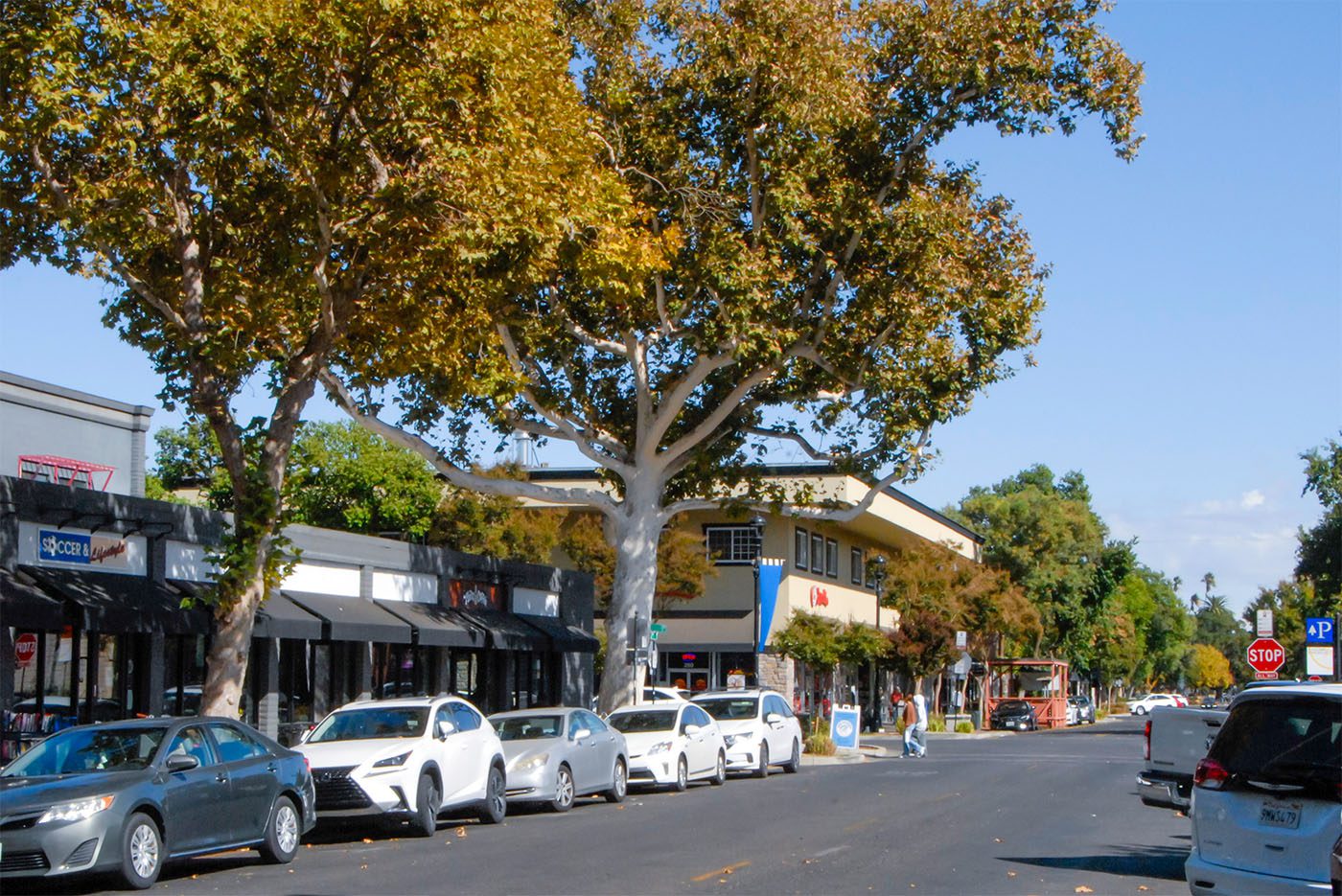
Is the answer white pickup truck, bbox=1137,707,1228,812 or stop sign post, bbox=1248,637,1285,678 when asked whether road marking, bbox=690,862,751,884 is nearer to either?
white pickup truck, bbox=1137,707,1228,812

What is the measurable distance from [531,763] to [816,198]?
44.9 feet

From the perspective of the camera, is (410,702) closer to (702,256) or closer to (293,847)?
(293,847)

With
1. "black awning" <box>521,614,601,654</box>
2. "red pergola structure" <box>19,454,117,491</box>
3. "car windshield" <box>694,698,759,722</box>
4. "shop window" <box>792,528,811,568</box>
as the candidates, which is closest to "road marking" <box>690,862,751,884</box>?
"car windshield" <box>694,698,759,722</box>

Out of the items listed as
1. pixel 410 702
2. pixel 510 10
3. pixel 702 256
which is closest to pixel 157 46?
pixel 510 10

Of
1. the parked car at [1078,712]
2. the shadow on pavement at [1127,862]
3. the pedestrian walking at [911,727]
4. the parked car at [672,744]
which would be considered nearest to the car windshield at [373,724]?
the parked car at [672,744]

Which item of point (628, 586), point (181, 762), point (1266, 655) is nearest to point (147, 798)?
point (181, 762)

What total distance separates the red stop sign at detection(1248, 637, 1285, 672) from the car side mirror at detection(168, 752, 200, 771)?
2420 centimetres

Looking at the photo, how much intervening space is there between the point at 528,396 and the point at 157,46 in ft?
49.3

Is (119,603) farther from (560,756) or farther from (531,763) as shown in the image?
(560,756)

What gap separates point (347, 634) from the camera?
2905cm

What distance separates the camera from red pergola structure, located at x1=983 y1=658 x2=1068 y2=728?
74.9m

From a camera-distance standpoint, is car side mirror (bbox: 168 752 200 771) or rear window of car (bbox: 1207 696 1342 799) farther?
car side mirror (bbox: 168 752 200 771)

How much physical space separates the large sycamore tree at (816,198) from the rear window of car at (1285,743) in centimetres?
1806

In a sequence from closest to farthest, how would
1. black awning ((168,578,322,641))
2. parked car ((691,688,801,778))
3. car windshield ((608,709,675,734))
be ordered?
1. black awning ((168,578,322,641))
2. car windshield ((608,709,675,734))
3. parked car ((691,688,801,778))
